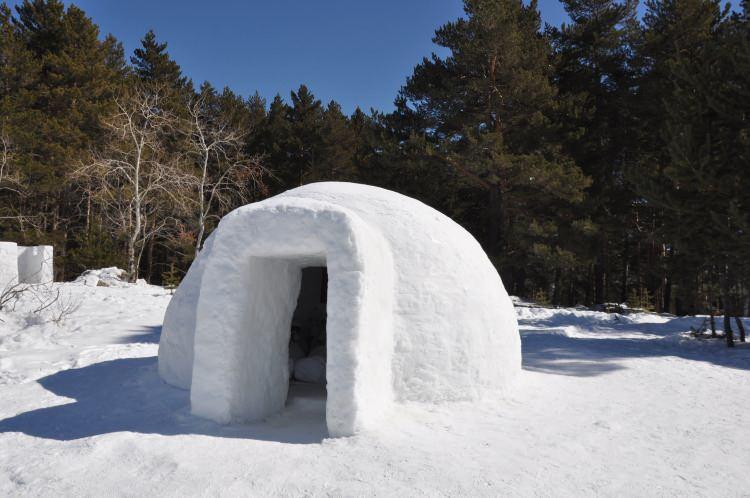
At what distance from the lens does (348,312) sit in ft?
12.4

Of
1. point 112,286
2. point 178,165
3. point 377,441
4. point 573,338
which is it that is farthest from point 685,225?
point 178,165

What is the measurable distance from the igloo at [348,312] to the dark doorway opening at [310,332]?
3.68 feet

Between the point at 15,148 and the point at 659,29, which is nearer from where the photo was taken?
the point at 659,29

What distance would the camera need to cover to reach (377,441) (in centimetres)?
366

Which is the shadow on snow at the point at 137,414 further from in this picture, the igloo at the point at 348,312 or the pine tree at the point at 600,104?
the pine tree at the point at 600,104

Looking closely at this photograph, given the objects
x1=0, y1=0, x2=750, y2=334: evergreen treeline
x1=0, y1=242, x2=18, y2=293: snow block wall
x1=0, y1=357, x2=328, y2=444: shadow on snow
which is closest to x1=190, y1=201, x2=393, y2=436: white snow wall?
x1=0, y1=357, x2=328, y2=444: shadow on snow

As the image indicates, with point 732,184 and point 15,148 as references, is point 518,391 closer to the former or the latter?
point 732,184

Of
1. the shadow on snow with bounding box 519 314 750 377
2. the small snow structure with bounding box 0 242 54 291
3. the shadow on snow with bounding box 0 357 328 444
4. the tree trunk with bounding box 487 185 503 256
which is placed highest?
the tree trunk with bounding box 487 185 503 256

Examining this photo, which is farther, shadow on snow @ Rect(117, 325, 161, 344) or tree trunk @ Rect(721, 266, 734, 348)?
tree trunk @ Rect(721, 266, 734, 348)

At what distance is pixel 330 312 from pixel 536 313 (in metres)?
11.5

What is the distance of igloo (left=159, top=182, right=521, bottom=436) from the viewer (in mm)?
3824

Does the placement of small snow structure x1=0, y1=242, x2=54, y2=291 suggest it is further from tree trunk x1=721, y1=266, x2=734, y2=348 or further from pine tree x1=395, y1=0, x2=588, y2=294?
tree trunk x1=721, y1=266, x2=734, y2=348

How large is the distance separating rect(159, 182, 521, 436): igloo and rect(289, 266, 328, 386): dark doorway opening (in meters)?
1.12

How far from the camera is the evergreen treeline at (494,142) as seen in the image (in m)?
12.5
